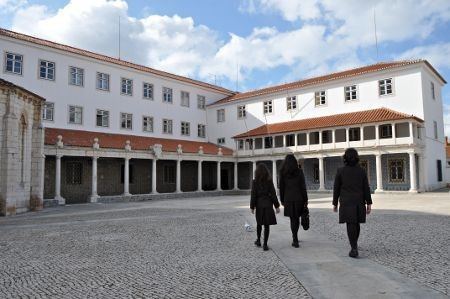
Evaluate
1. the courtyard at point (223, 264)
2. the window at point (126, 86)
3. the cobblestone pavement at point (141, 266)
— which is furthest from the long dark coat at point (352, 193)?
the window at point (126, 86)

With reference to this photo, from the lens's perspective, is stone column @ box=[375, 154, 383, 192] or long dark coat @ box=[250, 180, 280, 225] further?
stone column @ box=[375, 154, 383, 192]

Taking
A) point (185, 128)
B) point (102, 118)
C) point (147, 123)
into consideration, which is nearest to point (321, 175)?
point (185, 128)

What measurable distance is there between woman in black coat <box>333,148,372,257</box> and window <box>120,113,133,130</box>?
2980 centimetres

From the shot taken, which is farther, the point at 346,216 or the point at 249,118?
the point at 249,118

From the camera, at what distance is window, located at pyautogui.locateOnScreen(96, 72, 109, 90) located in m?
33.1

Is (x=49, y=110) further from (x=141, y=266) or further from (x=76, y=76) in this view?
(x=141, y=266)

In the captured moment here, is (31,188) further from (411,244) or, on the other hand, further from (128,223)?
(411,244)

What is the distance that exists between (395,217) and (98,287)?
10904mm

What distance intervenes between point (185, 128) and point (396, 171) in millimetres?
20340

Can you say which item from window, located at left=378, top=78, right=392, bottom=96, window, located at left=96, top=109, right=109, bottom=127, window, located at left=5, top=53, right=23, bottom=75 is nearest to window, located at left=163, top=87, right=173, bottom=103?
window, located at left=96, top=109, right=109, bottom=127

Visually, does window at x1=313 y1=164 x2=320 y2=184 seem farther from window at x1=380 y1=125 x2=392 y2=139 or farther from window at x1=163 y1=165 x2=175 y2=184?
window at x1=163 y1=165 x2=175 y2=184

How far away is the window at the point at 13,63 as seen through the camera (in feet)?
90.2

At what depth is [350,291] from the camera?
4727 millimetres

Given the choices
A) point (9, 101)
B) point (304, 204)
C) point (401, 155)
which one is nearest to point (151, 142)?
point (9, 101)
